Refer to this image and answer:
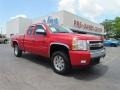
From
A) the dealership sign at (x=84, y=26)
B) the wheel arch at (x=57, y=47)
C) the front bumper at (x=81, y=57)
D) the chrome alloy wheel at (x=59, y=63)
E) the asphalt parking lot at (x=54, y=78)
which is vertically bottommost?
the asphalt parking lot at (x=54, y=78)

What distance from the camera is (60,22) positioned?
29.3m

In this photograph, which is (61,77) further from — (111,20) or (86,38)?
(111,20)

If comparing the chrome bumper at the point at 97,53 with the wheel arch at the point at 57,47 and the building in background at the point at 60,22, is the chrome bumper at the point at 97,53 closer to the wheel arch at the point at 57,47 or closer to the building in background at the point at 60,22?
the wheel arch at the point at 57,47

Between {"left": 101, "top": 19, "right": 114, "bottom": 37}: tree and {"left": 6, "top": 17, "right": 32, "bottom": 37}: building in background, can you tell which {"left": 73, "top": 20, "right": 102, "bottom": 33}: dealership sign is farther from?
{"left": 101, "top": 19, "right": 114, "bottom": 37}: tree

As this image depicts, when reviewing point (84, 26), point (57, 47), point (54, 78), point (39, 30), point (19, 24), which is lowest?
point (54, 78)

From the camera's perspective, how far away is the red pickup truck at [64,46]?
6.51 meters

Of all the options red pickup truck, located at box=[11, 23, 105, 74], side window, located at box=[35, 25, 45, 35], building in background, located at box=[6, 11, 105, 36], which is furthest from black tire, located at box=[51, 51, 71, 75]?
building in background, located at box=[6, 11, 105, 36]

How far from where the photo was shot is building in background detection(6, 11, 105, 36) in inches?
1169

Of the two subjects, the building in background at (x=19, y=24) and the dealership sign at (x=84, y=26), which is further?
the building in background at (x=19, y=24)

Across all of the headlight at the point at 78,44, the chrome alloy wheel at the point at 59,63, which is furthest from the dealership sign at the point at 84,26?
the headlight at the point at 78,44

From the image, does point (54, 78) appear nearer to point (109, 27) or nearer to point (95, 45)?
point (95, 45)

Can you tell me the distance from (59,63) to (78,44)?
3.71ft

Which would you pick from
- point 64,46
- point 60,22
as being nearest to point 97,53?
point 64,46

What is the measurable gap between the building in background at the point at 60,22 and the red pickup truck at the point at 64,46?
16229 mm
